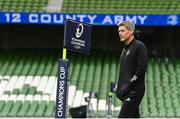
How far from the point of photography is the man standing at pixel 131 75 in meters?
6.09

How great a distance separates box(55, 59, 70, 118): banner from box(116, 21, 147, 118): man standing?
96 cm

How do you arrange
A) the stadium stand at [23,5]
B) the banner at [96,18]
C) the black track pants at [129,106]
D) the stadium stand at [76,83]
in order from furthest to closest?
the stadium stand at [23,5], the banner at [96,18], the stadium stand at [76,83], the black track pants at [129,106]

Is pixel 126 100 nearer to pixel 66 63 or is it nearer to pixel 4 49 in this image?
pixel 66 63

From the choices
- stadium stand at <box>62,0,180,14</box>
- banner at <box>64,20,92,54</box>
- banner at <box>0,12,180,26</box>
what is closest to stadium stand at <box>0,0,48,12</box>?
banner at <box>0,12,180,26</box>

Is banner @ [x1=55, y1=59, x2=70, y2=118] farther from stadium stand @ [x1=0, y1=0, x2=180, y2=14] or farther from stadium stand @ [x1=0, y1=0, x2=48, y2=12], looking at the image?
stadium stand @ [x1=0, y1=0, x2=48, y2=12]

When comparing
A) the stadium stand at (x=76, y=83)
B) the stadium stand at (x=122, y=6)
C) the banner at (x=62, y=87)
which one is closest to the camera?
the banner at (x=62, y=87)

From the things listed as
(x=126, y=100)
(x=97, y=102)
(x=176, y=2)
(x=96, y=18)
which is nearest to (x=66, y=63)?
(x=126, y=100)

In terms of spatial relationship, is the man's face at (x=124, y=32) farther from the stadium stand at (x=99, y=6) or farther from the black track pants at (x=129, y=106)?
the stadium stand at (x=99, y=6)

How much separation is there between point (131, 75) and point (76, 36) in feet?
4.09

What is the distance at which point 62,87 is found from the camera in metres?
6.93

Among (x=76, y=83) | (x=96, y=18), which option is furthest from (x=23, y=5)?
(x=76, y=83)

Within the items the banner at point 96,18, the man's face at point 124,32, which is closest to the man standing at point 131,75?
the man's face at point 124,32

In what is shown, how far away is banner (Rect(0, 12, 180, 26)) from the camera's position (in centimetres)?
2031

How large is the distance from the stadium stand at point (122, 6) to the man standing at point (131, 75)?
578 inches
